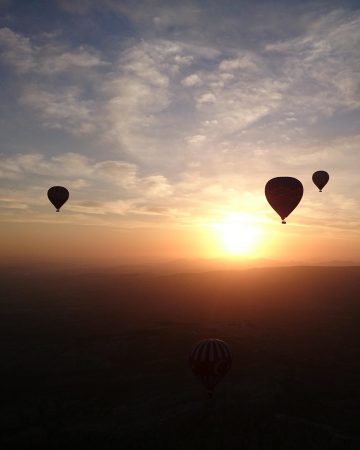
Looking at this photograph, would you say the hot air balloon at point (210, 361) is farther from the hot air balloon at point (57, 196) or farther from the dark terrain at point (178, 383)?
the hot air balloon at point (57, 196)

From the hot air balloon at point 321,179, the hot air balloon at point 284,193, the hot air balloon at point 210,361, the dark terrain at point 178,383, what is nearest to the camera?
the hot air balloon at point 210,361

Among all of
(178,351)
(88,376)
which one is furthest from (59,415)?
(178,351)

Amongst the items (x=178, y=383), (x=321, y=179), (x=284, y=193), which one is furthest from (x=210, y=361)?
(x=321, y=179)

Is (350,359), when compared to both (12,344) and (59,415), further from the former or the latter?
(12,344)

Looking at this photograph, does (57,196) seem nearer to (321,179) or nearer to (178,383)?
(178,383)

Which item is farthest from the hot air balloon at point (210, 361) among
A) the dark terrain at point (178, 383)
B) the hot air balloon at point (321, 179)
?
the hot air balloon at point (321, 179)

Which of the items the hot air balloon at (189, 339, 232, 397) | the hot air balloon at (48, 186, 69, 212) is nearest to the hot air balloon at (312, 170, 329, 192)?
the hot air balloon at (189, 339, 232, 397)
